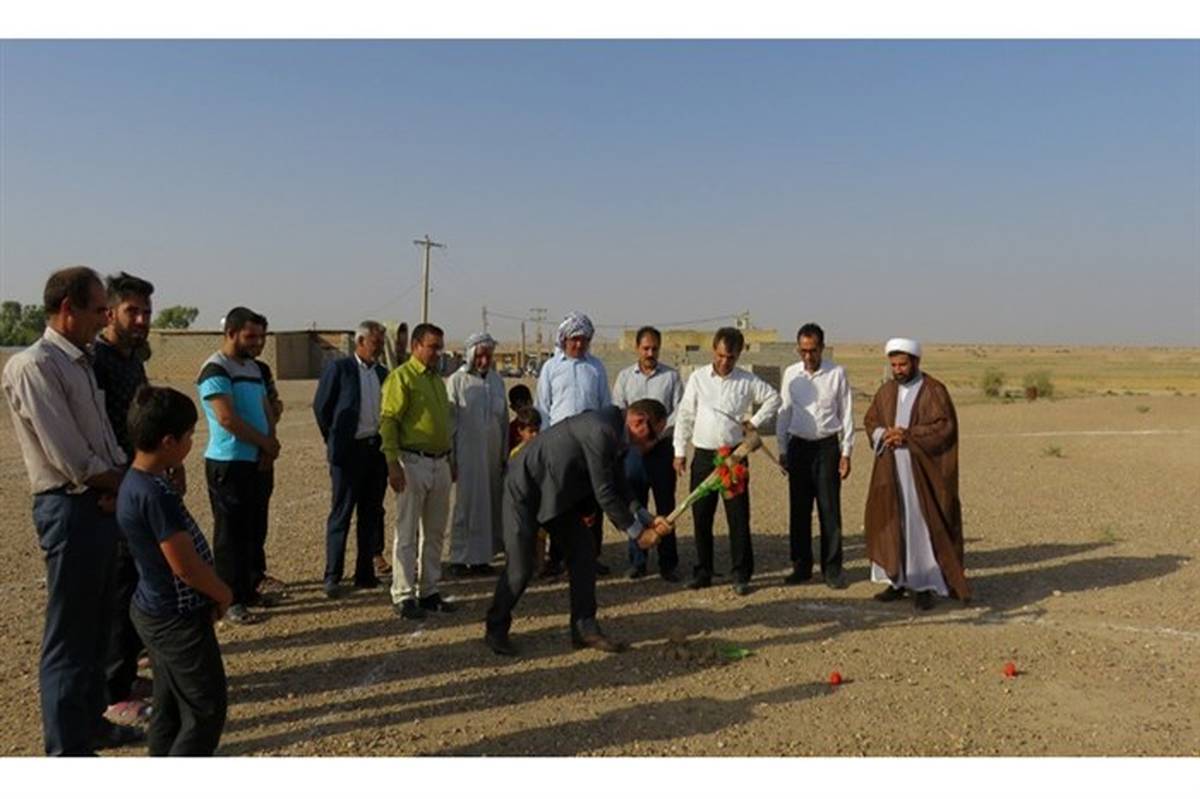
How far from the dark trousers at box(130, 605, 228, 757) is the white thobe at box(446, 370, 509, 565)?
3748 millimetres

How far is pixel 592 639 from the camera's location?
5.56 meters

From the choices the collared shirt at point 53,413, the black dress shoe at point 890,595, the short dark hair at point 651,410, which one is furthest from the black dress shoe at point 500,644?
the black dress shoe at point 890,595

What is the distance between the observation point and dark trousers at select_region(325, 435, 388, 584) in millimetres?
6816

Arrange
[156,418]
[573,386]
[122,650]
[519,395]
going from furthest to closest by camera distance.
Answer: [519,395]
[573,386]
[122,650]
[156,418]

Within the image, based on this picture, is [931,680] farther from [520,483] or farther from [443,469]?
[443,469]

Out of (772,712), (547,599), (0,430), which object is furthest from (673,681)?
(0,430)

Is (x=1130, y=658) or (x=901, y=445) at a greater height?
(x=901, y=445)

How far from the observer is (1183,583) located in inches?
286

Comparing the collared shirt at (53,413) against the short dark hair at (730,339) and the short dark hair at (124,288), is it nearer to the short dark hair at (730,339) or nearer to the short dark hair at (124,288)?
the short dark hair at (124,288)

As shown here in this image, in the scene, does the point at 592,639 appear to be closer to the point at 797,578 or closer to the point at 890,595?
the point at 797,578

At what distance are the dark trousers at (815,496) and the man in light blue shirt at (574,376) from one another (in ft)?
5.18

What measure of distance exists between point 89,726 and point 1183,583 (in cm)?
760

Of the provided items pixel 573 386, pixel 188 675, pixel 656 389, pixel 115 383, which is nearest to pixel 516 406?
pixel 573 386

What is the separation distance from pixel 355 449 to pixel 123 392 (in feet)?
6.99
